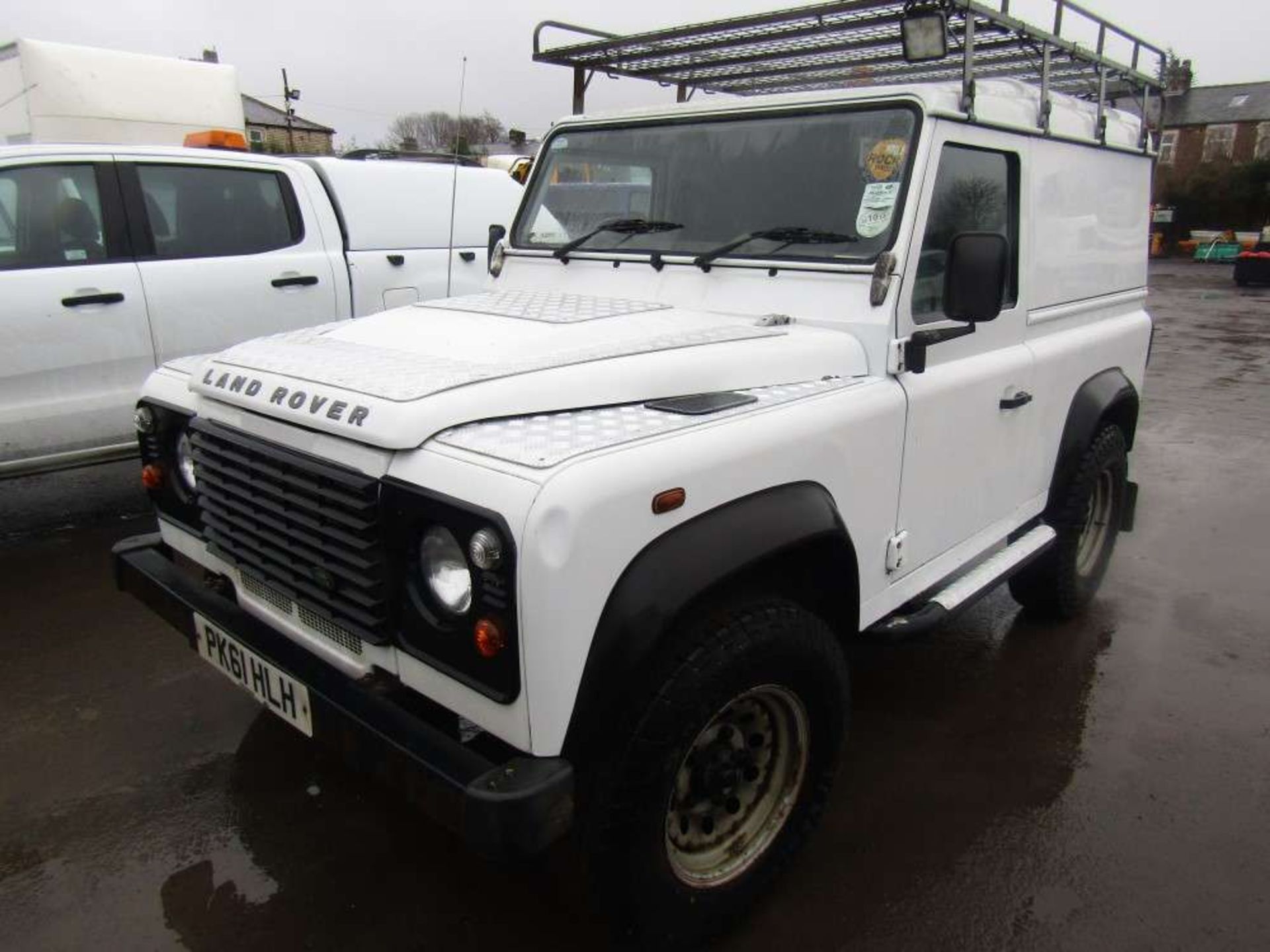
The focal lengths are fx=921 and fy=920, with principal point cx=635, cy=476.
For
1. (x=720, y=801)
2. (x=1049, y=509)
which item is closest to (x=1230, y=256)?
(x=1049, y=509)

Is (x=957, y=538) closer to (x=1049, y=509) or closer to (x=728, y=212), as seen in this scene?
(x=1049, y=509)

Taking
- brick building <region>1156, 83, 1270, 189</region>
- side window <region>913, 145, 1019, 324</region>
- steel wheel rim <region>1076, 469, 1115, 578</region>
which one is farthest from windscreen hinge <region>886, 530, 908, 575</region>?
brick building <region>1156, 83, 1270, 189</region>

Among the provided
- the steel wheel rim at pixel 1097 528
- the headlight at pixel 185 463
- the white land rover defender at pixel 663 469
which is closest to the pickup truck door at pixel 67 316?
the white land rover defender at pixel 663 469

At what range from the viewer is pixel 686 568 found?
1843 millimetres

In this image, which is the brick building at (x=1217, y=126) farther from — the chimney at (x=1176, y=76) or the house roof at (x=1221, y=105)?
the chimney at (x=1176, y=76)

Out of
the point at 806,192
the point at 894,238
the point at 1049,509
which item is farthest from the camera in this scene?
the point at 1049,509

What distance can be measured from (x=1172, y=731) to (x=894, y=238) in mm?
2078

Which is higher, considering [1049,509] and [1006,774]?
[1049,509]

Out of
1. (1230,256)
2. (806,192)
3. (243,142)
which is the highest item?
(243,142)

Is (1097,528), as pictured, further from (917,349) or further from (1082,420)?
(917,349)

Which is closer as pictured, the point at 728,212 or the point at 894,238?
the point at 894,238

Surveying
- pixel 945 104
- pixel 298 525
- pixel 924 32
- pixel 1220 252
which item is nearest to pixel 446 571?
pixel 298 525

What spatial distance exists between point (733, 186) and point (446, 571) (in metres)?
1.77

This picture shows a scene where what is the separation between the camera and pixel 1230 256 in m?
33.6
